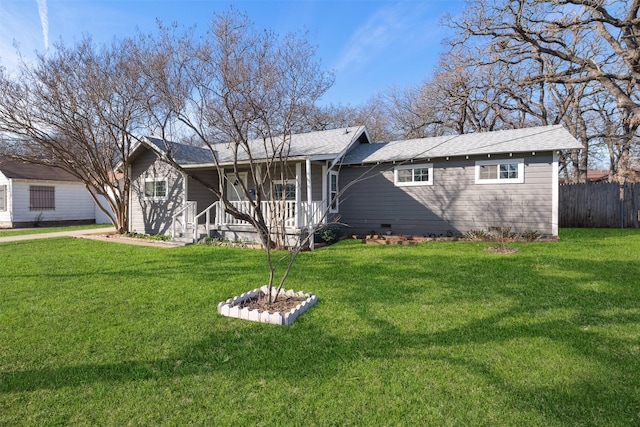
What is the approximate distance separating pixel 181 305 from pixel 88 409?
2.21m

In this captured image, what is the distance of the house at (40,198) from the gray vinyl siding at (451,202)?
15.3 meters

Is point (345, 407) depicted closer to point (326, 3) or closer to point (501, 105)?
point (326, 3)

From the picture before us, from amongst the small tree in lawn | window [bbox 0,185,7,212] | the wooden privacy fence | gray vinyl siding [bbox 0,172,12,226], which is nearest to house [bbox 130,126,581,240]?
the small tree in lawn

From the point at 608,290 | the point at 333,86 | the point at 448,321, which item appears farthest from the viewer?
the point at 333,86

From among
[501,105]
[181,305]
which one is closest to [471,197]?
[181,305]

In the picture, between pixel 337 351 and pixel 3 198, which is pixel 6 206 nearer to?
pixel 3 198

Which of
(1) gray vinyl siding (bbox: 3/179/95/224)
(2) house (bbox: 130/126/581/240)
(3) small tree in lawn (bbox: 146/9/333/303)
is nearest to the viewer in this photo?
(3) small tree in lawn (bbox: 146/9/333/303)

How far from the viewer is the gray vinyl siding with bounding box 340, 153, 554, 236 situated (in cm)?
1002

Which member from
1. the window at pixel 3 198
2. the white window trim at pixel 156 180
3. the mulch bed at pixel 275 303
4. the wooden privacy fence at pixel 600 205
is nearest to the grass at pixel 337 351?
the mulch bed at pixel 275 303

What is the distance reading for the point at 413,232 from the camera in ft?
37.8

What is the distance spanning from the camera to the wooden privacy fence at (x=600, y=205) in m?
12.6

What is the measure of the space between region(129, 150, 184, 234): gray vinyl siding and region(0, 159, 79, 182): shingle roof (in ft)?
21.1

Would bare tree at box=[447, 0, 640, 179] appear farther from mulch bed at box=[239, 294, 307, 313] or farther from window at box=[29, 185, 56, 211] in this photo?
window at box=[29, 185, 56, 211]

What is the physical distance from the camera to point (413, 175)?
11602 millimetres
